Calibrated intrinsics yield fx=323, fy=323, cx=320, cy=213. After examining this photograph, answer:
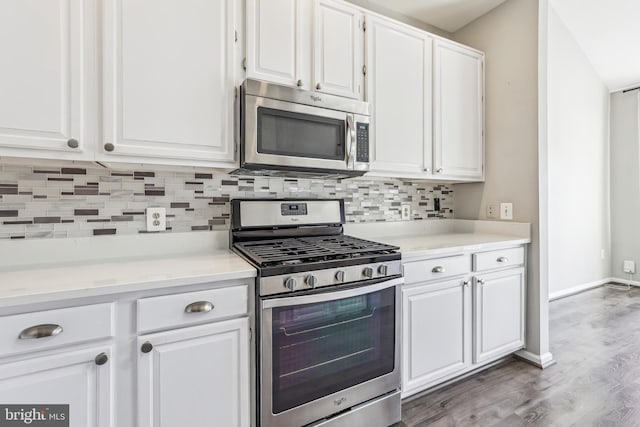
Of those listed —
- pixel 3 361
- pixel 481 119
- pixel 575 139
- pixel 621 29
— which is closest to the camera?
pixel 3 361

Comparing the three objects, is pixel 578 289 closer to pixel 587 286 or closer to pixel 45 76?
pixel 587 286

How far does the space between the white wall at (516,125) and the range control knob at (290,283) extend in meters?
1.83

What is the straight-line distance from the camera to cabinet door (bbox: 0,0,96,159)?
1.19 meters

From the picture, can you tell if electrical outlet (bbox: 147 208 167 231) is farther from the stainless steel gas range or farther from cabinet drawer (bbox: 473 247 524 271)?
cabinet drawer (bbox: 473 247 524 271)

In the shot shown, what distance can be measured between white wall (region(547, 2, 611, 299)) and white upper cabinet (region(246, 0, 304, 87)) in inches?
118

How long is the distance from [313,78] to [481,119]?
1489 millimetres

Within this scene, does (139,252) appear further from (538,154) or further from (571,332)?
(571,332)

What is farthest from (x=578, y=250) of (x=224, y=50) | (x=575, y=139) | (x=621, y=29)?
(x=224, y=50)

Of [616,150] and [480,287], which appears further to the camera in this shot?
[616,150]

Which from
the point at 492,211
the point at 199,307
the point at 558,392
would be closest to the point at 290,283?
the point at 199,307

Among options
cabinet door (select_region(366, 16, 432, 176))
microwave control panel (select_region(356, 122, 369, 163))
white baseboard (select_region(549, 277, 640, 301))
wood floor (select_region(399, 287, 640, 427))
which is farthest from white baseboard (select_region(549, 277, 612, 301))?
microwave control panel (select_region(356, 122, 369, 163))

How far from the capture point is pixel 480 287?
6.66 feet

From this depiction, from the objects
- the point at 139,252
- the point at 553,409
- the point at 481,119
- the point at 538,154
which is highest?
the point at 481,119

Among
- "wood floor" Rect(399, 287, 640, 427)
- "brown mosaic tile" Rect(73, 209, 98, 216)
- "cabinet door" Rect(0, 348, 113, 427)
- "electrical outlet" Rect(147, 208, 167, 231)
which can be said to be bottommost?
"wood floor" Rect(399, 287, 640, 427)
